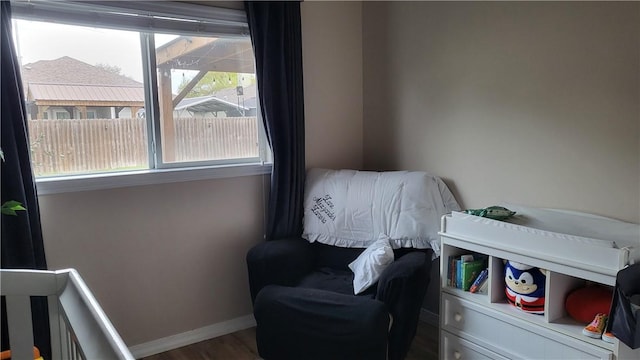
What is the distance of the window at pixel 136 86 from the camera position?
2400 millimetres

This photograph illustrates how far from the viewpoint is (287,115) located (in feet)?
9.83

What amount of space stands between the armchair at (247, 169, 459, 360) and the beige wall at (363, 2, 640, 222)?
0.33 m

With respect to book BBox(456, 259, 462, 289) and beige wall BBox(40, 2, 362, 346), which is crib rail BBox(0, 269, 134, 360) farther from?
book BBox(456, 259, 462, 289)

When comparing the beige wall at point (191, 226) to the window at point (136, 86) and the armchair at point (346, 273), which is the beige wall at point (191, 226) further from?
the armchair at point (346, 273)

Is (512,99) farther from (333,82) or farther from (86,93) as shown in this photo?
(86,93)

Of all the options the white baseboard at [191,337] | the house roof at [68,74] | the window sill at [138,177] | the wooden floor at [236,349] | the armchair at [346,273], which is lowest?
the wooden floor at [236,349]

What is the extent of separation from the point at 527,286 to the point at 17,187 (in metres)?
2.36

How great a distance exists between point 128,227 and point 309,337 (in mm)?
1194

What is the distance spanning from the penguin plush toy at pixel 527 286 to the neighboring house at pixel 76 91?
216 centimetres

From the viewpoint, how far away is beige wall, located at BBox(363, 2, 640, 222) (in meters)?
2.07

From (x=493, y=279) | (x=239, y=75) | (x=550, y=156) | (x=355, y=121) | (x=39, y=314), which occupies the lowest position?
(x=39, y=314)

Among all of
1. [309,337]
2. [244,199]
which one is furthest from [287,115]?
[309,337]

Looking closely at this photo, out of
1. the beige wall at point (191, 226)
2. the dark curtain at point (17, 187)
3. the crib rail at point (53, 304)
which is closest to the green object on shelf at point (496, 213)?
the beige wall at point (191, 226)

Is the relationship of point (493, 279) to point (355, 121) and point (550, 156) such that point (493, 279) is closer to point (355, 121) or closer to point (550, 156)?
point (550, 156)
